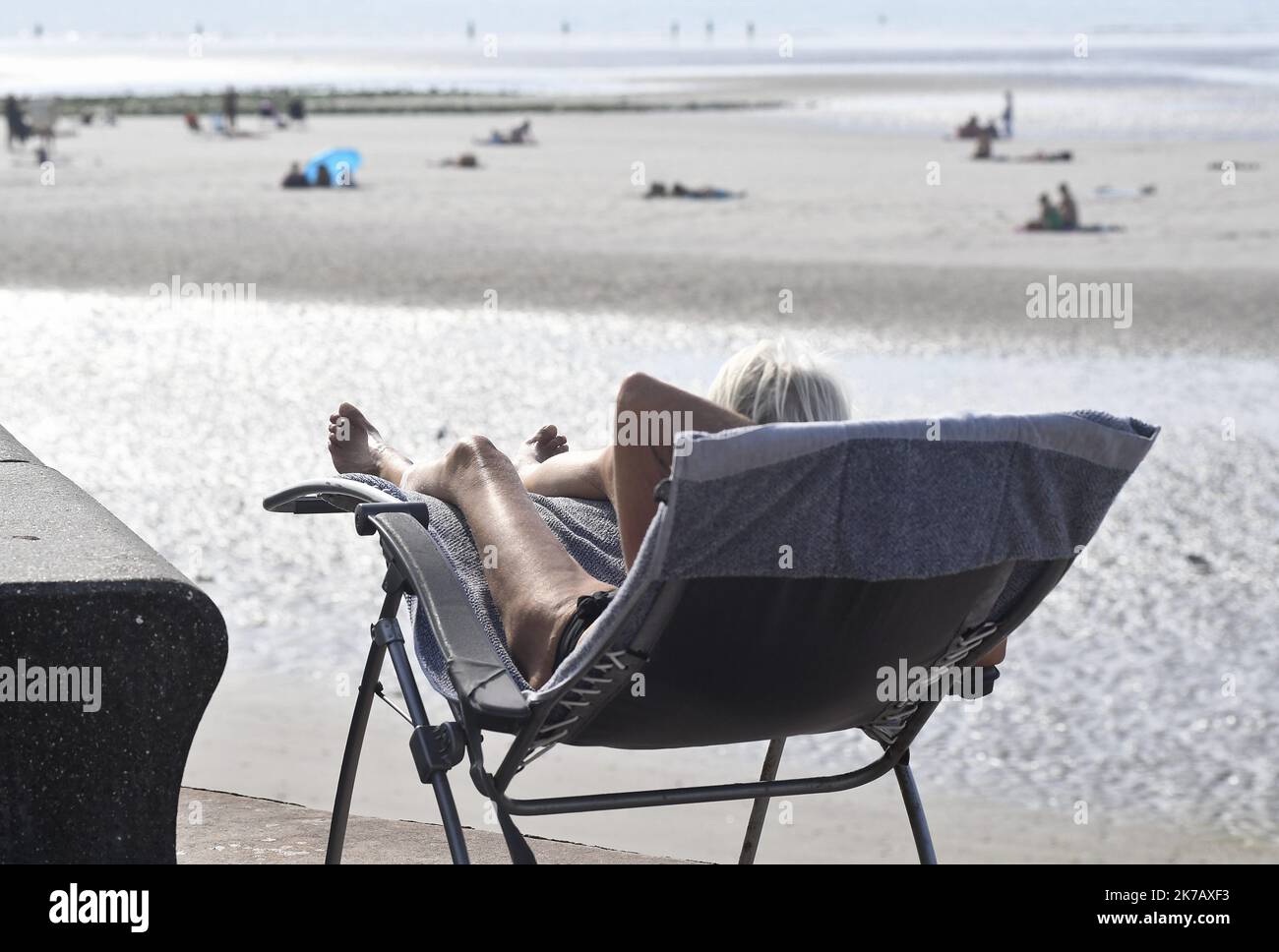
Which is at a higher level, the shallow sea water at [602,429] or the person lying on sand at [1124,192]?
the shallow sea water at [602,429]

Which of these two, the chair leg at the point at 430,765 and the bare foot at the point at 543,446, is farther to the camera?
the bare foot at the point at 543,446

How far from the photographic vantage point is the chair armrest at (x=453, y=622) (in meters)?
2.81

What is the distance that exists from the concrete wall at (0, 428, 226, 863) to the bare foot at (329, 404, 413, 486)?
50.4 inches

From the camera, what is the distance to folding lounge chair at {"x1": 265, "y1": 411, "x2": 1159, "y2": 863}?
2652 millimetres

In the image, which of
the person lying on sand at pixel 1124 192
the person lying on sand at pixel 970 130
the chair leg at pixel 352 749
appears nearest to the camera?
the chair leg at pixel 352 749

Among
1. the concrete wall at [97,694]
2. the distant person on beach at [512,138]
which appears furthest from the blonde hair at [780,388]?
the distant person on beach at [512,138]

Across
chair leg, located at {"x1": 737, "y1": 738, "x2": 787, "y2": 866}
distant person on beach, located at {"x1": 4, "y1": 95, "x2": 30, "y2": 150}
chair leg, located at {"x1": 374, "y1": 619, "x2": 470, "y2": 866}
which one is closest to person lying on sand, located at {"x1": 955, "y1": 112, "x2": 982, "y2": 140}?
distant person on beach, located at {"x1": 4, "y1": 95, "x2": 30, "y2": 150}

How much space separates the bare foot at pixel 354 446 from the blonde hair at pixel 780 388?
1.18 meters

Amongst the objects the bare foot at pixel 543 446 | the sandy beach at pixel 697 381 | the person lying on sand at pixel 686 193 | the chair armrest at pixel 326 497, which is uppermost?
the chair armrest at pixel 326 497

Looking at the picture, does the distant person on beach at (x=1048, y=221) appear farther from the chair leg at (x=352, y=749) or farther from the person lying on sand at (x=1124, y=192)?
the chair leg at (x=352, y=749)

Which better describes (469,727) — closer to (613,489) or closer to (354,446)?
(613,489)

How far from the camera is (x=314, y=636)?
18.9ft
